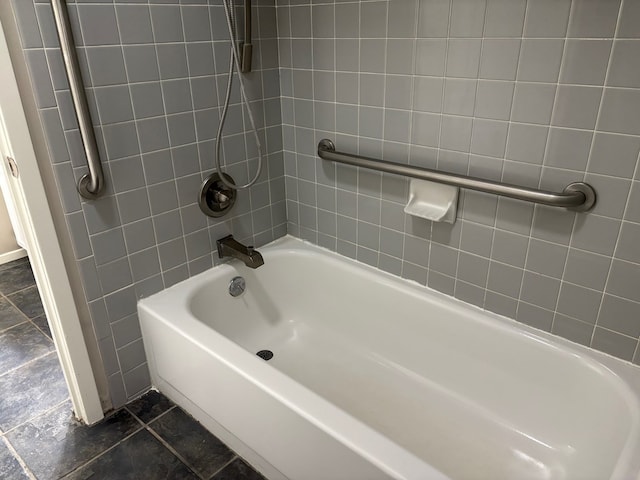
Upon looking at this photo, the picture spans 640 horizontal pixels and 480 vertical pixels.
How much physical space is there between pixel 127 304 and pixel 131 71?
723 millimetres

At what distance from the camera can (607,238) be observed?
1.21 meters

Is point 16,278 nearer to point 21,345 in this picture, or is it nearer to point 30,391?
point 21,345

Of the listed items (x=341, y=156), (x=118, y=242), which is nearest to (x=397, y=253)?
(x=341, y=156)

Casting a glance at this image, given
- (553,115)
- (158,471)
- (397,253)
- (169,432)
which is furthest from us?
(397,253)

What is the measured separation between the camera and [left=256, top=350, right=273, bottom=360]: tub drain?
71.1 inches

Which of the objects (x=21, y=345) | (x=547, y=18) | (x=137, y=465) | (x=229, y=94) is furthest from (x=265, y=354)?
(x=547, y=18)

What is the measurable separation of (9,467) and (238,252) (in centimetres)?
95

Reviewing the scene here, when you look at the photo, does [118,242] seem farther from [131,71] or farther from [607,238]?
[607,238]

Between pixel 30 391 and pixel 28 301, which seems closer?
pixel 30 391

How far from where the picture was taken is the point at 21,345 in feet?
6.53

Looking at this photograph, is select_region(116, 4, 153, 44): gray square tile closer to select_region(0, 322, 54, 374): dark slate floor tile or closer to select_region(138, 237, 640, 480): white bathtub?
select_region(138, 237, 640, 480): white bathtub

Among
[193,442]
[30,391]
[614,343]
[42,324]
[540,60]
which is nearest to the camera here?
[540,60]

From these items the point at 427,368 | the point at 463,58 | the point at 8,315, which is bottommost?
the point at 8,315

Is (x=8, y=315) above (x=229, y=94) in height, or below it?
below
